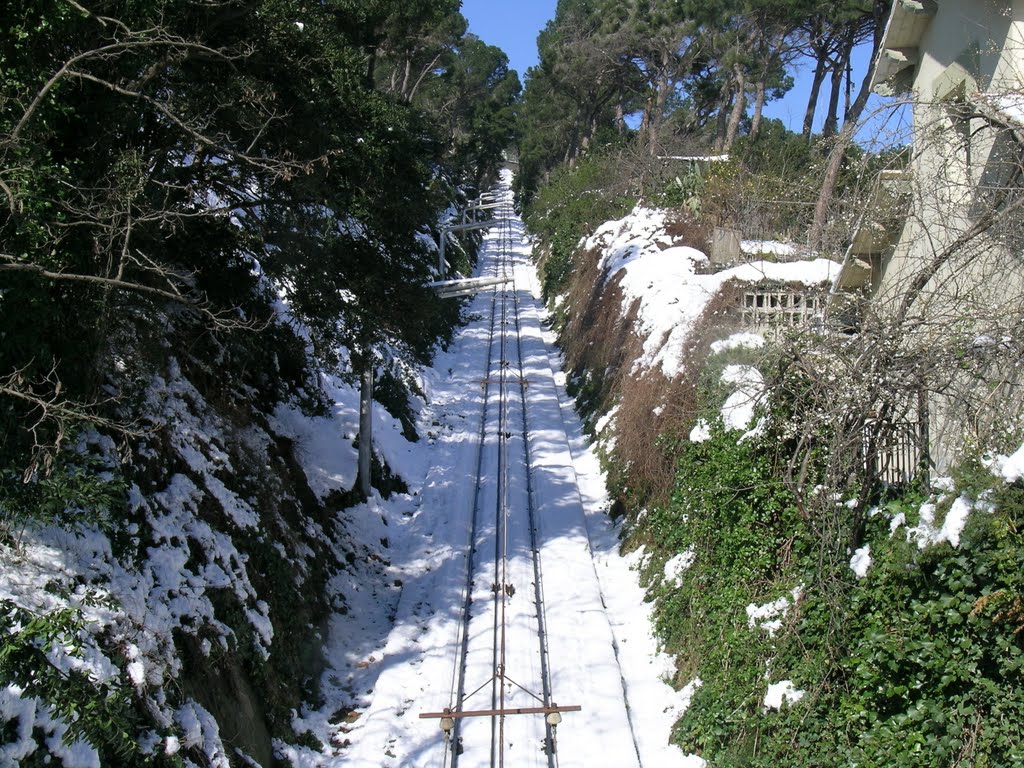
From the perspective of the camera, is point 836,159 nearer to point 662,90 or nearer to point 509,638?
point 509,638

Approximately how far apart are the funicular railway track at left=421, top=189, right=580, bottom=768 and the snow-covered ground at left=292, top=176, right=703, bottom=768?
3 cm

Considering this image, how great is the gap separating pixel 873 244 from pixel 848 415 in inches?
256

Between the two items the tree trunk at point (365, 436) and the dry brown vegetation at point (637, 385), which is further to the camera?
the tree trunk at point (365, 436)

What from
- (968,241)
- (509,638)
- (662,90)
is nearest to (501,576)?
(509,638)

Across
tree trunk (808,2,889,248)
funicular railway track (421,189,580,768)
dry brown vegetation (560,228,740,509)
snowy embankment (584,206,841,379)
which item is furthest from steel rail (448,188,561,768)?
tree trunk (808,2,889,248)

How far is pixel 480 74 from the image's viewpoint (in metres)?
62.1

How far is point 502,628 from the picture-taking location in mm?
11898

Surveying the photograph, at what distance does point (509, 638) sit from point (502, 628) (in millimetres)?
205

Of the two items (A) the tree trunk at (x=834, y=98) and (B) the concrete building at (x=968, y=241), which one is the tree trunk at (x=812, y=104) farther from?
(B) the concrete building at (x=968, y=241)

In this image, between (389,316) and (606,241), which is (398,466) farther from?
(606,241)

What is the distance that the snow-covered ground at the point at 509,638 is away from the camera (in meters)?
9.70

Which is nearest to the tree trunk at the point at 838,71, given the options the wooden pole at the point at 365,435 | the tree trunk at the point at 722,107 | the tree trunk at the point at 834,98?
the tree trunk at the point at 834,98

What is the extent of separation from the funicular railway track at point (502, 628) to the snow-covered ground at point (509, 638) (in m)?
0.03

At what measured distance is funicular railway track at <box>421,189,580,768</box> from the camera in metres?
9.50
